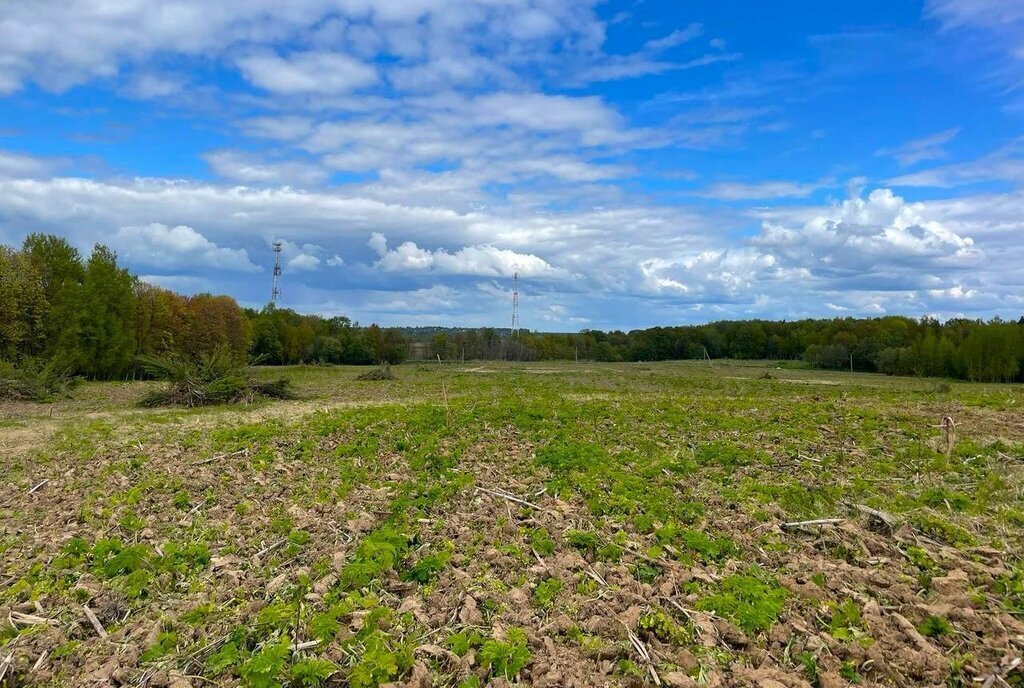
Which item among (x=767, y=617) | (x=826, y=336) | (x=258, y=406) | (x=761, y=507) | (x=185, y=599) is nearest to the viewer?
(x=767, y=617)

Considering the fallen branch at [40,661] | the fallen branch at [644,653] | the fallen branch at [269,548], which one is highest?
the fallen branch at [644,653]

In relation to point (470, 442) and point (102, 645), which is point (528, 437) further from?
point (102, 645)

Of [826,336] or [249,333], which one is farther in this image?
[826,336]

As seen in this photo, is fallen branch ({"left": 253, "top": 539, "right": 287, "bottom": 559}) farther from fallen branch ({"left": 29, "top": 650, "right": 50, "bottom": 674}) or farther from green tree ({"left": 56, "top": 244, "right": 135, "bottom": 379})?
green tree ({"left": 56, "top": 244, "right": 135, "bottom": 379})

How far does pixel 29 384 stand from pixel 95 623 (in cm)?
2823

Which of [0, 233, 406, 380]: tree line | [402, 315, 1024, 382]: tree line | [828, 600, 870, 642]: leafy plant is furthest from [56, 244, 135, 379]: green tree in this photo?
[828, 600, 870, 642]: leafy plant

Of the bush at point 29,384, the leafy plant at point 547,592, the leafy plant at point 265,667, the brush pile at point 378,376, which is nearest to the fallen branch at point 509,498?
the leafy plant at point 547,592

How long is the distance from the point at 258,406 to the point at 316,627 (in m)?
21.0

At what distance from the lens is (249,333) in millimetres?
72562

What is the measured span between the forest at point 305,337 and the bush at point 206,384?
112 cm

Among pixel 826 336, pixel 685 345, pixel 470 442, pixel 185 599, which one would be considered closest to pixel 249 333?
pixel 470 442

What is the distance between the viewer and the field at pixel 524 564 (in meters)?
4.73

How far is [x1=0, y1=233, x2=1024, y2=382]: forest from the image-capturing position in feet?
128

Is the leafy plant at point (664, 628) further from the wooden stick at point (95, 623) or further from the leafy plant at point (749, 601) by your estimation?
the wooden stick at point (95, 623)
